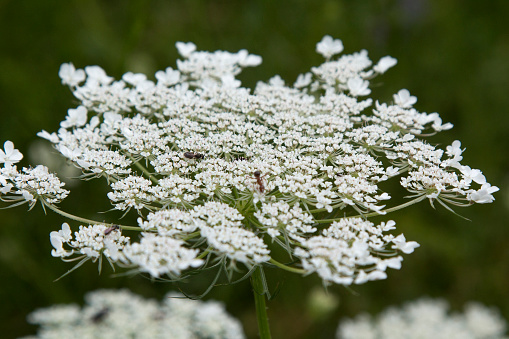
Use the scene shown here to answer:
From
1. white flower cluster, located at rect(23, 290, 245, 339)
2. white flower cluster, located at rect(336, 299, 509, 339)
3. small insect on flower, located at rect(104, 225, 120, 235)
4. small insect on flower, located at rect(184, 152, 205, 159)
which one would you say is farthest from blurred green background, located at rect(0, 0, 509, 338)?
small insect on flower, located at rect(104, 225, 120, 235)

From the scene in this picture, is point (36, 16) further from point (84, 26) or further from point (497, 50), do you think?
point (497, 50)

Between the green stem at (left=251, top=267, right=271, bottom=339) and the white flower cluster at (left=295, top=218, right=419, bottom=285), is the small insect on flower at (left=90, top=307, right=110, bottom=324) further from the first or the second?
the white flower cluster at (left=295, top=218, right=419, bottom=285)

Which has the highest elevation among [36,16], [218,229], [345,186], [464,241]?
[36,16]

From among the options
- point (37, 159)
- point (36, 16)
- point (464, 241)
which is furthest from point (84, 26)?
point (464, 241)

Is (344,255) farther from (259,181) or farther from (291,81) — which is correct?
(291,81)

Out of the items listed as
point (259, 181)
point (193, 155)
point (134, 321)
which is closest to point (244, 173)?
point (259, 181)

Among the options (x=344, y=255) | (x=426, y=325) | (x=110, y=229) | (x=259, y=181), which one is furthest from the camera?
(x=426, y=325)

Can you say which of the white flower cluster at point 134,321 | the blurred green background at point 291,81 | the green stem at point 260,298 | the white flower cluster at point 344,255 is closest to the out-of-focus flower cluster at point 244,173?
the white flower cluster at point 344,255
